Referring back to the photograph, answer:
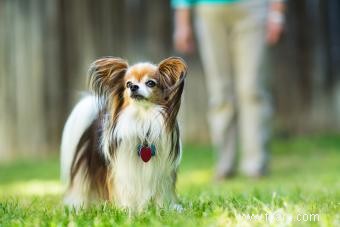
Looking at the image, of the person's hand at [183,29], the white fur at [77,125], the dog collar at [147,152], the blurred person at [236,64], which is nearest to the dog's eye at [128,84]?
the dog collar at [147,152]

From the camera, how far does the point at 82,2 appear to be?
1102 centimetres

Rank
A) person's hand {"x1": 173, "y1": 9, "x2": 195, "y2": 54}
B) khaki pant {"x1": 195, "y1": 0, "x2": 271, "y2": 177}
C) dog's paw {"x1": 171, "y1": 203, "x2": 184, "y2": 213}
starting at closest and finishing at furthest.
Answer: dog's paw {"x1": 171, "y1": 203, "x2": 184, "y2": 213}, khaki pant {"x1": 195, "y1": 0, "x2": 271, "y2": 177}, person's hand {"x1": 173, "y1": 9, "x2": 195, "y2": 54}

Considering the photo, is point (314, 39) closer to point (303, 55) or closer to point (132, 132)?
point (303, 55)

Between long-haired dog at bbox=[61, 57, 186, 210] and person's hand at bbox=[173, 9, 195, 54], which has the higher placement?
person's hand at bbox=[173, 9, 195, 54]

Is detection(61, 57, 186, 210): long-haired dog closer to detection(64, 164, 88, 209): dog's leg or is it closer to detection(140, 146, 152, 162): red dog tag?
detection(140, 146, 152, 162): red dog tag

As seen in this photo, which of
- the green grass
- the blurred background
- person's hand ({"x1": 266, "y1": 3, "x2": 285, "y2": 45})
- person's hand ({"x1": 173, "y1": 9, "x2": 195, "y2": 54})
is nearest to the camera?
the green grass

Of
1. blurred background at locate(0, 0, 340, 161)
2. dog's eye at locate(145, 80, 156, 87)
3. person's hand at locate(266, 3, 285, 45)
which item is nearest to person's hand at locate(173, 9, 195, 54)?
person's hand at locate(266, 3, 285, 45)

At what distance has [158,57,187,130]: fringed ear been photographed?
13.6ft

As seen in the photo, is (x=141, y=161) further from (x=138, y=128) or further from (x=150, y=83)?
(x=150, y=83)

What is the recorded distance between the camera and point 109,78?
4.36m

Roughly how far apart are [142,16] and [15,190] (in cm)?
479

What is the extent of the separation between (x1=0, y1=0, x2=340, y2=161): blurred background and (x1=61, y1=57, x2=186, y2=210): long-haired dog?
6.39 metres

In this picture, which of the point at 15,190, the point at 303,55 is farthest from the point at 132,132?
the point at 303,55

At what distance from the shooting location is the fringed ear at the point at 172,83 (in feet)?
13.6
